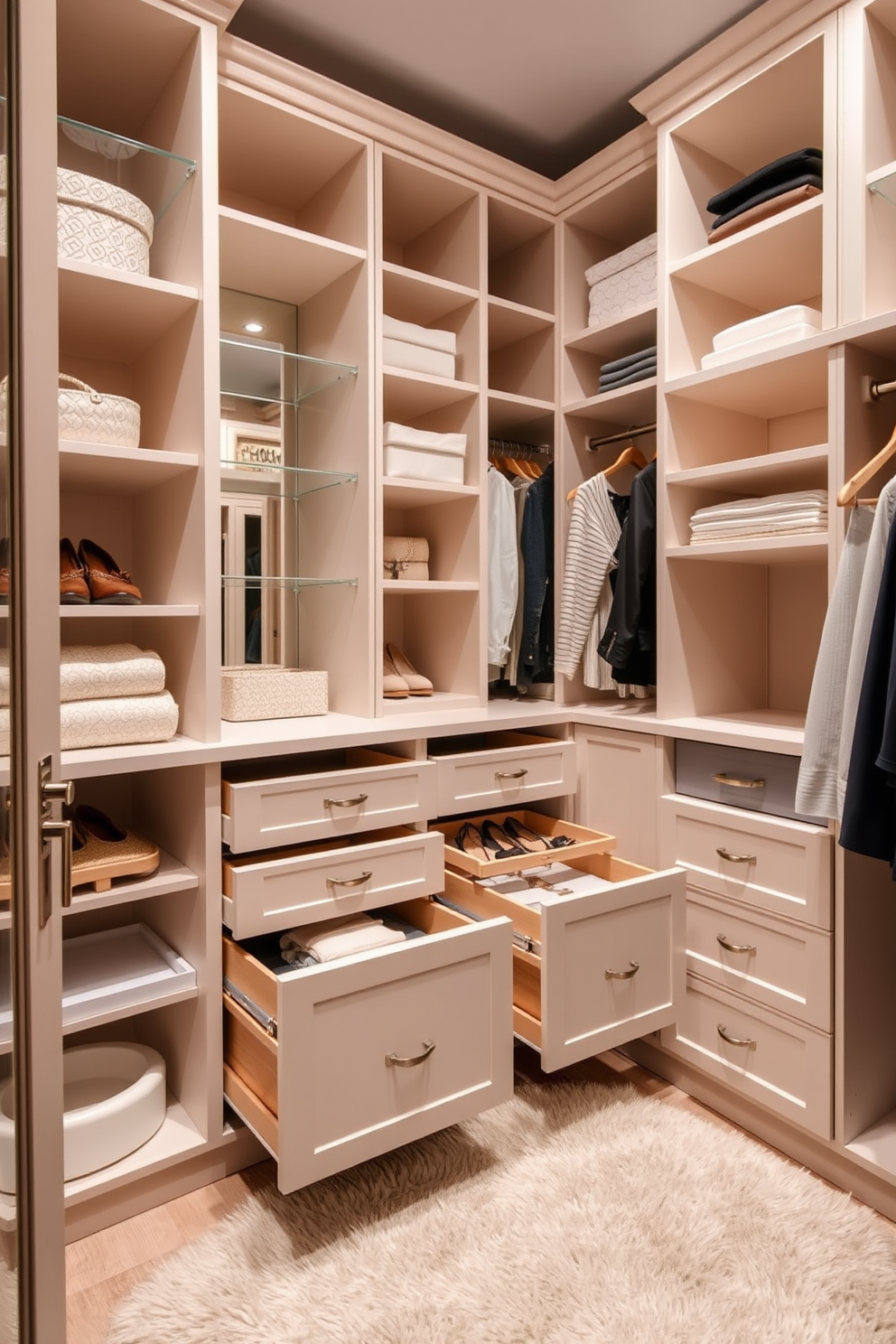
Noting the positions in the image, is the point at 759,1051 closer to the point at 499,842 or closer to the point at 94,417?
the point at 499,842

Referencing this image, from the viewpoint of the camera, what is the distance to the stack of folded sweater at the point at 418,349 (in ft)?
7.22

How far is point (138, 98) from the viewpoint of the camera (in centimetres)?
191

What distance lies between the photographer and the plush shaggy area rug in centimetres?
134

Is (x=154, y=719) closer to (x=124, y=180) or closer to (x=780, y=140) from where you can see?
(x=124, y=180)

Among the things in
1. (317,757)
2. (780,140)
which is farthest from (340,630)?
(780,140)

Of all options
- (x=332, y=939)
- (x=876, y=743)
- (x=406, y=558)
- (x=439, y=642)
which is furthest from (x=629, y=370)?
(x=332, y=939)

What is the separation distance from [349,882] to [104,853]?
517mm

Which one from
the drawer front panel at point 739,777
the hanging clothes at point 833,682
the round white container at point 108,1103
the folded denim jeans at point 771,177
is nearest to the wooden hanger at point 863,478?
the hanging clothes at point 833,682

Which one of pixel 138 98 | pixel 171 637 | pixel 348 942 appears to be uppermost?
pixel 138 98

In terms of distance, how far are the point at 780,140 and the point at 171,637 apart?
199 centimetres

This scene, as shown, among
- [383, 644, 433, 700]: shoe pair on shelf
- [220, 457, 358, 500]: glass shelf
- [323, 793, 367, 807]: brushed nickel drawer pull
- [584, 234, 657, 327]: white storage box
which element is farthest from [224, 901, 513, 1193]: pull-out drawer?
[584, 234, 657, 327]: white storage box

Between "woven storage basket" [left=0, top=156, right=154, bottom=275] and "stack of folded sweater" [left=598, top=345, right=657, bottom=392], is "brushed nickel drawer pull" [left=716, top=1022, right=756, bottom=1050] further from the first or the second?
"woven storage basket" [left=0, top=156, right=154, bottom=275]

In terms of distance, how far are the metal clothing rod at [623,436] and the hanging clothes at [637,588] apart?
0.18m

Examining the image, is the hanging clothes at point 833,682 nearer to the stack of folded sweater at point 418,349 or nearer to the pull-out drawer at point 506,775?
the pull-out drawer at point 506,775
